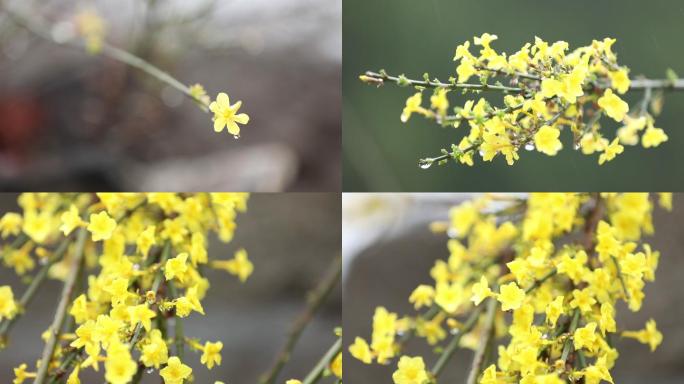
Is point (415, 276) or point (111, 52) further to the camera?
point (415, 276)

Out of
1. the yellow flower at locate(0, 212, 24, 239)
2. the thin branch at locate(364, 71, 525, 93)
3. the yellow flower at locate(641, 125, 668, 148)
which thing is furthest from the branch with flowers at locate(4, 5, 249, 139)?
the yellow flower at locate(641, 125, 668, 148)

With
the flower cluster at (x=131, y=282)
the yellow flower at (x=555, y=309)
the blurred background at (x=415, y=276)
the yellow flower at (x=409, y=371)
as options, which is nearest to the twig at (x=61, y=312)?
the flower cluster at (x=131, y=282)

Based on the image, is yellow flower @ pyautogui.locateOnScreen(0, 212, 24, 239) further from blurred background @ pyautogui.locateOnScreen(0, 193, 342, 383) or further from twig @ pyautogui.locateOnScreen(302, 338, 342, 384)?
blurred background @ pyautogui.locateOnScreen(0, 193, 342, 383)

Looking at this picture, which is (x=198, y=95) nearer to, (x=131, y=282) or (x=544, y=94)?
(x=131, y=282)

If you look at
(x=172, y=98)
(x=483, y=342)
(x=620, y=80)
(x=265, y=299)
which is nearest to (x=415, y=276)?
(x=265, y=299)

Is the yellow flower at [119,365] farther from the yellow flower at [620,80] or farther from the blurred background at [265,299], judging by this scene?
the blurred background at [265,299]

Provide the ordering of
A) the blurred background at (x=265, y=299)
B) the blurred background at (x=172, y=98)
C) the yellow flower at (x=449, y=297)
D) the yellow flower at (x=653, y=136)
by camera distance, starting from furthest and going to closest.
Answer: the blurred background at (x=172, y=98), the blurred background at (x=265, y=299), the yellow flower at (x=449, y=297), the yellow flower at (x=653, y=136)

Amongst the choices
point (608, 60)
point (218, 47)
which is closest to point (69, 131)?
point (218, 47)
